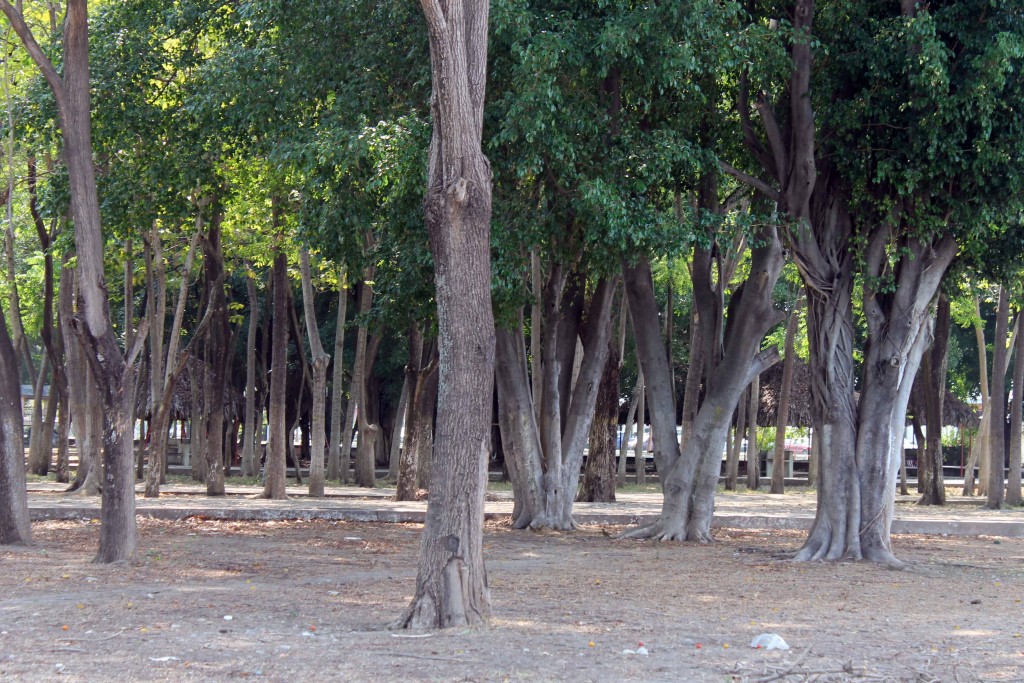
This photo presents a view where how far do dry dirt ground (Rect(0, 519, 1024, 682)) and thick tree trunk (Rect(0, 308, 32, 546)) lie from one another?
1.45 feet

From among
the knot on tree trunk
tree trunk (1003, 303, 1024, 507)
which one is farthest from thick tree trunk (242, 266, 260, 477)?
the knot on tree trunk

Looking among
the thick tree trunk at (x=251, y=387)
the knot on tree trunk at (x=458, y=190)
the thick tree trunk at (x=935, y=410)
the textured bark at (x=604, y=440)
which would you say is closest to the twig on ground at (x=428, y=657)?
the knot on tree trunk at (x=458, y=190)

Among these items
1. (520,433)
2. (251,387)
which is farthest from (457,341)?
(251,387)

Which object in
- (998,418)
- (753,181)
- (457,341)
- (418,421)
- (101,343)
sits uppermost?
(753,181)

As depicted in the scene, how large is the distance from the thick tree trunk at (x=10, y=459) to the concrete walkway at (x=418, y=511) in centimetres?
396

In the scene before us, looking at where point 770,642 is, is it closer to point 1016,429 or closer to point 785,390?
point 1016,429

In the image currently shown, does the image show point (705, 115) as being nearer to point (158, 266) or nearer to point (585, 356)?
point (585, 356)

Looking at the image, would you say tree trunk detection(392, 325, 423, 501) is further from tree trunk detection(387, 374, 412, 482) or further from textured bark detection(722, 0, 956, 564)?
textured bark detection(722, 0, 956, 564)

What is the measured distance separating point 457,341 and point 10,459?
7.71 metres

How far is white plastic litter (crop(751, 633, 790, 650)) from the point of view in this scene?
779 centimetres

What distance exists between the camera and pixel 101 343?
1170cm

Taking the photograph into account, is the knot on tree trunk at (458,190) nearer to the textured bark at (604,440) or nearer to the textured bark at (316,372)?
the textured bark at (604,440)

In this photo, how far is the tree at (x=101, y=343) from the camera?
1168 cm

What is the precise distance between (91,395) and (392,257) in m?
9.82
